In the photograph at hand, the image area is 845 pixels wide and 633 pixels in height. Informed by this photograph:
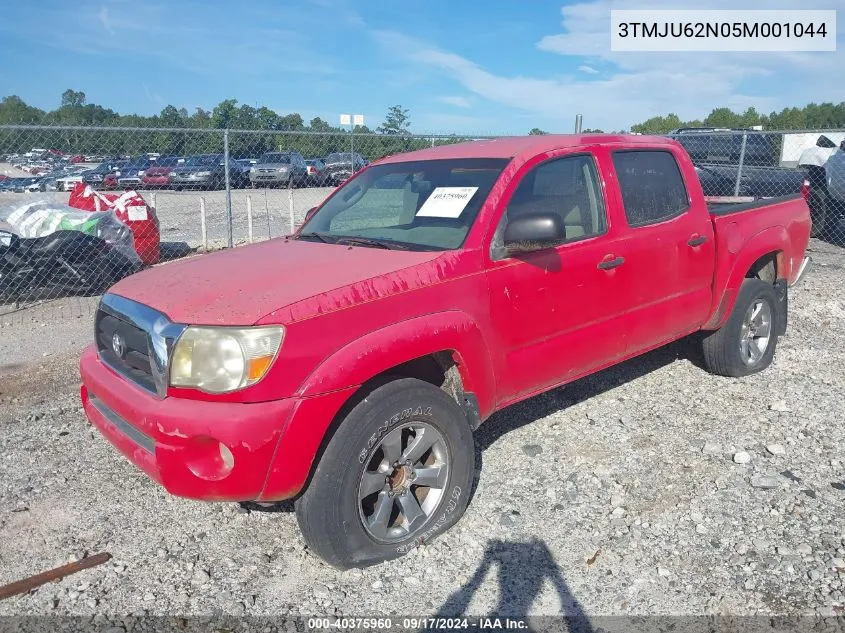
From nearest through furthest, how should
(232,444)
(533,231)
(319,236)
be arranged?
1. (232,444)
2. (533,231)
3. (319,236)

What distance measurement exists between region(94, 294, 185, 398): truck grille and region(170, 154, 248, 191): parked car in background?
986cm

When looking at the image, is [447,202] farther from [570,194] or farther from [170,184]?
[170,184]

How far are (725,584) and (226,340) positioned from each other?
2329 millimetres

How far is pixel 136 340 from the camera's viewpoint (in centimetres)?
294

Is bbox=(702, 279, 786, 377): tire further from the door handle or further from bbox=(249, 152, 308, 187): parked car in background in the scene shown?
bbox=(249, 152, 308, 187): parked car in background

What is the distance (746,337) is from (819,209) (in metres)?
8.15

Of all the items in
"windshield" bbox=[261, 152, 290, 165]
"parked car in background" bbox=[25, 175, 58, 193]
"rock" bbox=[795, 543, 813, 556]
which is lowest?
"rock" bbox=[795, 543, 813, 556]

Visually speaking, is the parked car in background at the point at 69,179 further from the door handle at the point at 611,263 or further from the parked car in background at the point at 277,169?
the door handle at the point at 611,263

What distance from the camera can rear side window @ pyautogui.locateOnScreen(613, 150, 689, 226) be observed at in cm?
406

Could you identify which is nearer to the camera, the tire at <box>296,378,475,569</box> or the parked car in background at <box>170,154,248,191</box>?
the tire at <box>296,378,475,569</box>

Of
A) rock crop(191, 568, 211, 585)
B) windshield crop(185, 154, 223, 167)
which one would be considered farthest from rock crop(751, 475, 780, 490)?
windshield crop(185, 154, 223, 167)

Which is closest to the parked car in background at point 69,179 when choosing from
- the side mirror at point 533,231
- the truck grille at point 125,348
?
the truck grille at point 125,348

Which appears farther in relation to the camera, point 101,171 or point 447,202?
point 101,171

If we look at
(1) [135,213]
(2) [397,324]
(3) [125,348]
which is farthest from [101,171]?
(2) [397,324]
